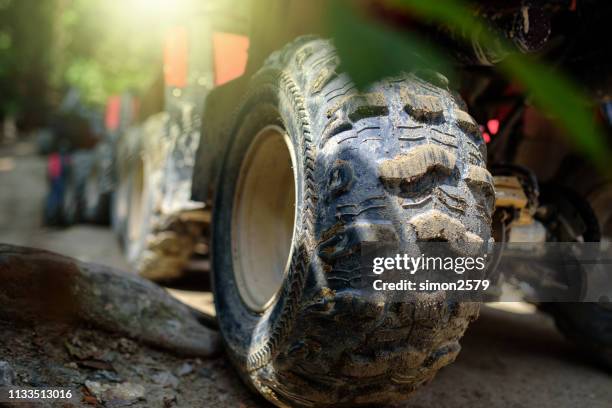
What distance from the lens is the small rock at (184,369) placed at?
83.4 inches

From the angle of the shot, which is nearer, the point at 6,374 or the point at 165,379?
the point at 6,374

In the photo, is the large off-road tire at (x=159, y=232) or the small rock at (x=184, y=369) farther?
the large off-road tire at (x=159, y=232)

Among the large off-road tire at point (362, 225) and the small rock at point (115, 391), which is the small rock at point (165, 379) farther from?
the large off-road tire at point (362, 225)

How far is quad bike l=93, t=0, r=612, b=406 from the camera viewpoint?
1.50 m

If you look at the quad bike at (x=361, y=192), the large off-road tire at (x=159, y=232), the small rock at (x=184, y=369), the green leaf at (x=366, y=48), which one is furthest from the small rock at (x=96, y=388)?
the large off-road tire at (x=159, y=232)

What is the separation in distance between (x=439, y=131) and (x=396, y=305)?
487 mm

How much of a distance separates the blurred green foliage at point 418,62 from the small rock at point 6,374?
1.53 metres

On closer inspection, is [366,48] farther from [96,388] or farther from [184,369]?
[184,369]

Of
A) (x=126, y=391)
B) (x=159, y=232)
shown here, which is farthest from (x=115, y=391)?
(x=159, y=232)

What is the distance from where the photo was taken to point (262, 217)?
2438 millimetres

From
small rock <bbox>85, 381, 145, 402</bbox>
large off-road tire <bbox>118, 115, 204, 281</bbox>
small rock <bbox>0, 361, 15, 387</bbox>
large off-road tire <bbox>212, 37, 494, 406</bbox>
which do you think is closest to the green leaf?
large off-road tire <bbox>212, 37, 494, 406</bbox>

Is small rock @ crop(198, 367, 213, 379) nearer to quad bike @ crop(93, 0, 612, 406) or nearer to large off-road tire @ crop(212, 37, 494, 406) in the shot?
quad bike @ crop(93, 0, 612, 406)

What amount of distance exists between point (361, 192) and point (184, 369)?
108 cm

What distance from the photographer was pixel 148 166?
429 centimetres
